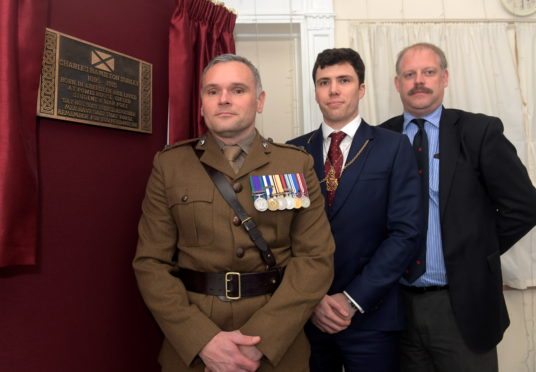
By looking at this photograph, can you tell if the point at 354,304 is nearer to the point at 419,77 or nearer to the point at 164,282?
the point at 164,282

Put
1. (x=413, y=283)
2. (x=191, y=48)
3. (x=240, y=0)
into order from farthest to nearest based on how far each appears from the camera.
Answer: (x=240, y=0), (x=191, y=48), (x=413, y=283)

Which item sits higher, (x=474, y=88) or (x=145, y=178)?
(x=474, y=88)

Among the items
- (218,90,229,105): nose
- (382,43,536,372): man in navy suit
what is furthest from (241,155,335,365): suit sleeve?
(382,43,536,372): man in navy suit

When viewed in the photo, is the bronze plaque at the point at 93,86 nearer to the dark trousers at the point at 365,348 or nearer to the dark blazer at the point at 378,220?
the dark blazer at the point at 378,220

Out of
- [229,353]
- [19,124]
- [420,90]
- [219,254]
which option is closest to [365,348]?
[229,353]

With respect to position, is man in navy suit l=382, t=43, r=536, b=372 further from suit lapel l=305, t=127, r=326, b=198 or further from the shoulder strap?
the shoulder strap

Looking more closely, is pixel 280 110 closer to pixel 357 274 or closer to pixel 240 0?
pixel 240 0

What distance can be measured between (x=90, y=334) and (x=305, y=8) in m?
2.40

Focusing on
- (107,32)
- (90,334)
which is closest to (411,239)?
(90,334)

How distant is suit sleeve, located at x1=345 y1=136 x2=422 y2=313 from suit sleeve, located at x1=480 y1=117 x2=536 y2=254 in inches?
14.5

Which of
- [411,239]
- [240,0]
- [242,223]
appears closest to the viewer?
[242,223]

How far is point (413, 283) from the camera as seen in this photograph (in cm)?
179

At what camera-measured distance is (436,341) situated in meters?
1.72

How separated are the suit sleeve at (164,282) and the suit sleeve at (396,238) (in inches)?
25.2
